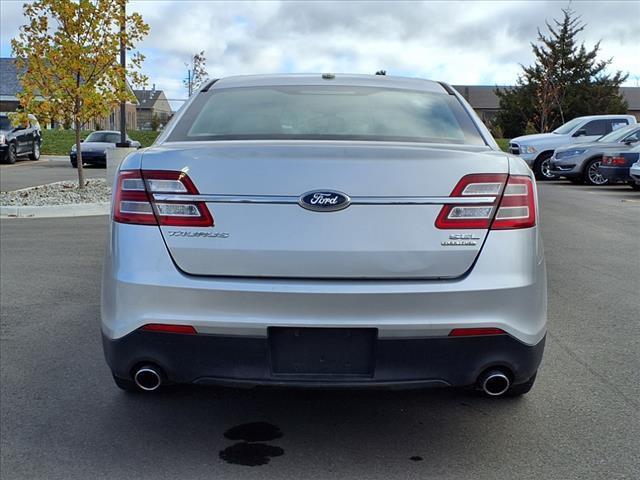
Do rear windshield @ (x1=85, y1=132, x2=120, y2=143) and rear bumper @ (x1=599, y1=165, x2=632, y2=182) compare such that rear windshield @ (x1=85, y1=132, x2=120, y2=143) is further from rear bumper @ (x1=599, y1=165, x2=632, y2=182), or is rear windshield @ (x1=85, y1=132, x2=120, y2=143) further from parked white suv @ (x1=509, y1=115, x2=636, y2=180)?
rear bumper @ (x1=599, y1=165, x2=632, y2=182)

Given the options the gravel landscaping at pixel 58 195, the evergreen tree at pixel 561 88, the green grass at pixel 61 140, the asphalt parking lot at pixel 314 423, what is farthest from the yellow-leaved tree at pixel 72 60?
the evergreen tree at pixel 561 88

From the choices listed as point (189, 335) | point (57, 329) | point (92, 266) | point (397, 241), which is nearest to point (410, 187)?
point (397, 241)

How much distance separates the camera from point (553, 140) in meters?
21.2

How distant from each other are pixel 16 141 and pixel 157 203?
25441 mm

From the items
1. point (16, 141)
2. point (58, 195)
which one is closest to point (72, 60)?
point (58, 195)

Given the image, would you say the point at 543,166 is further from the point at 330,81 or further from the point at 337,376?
the point at 337,376

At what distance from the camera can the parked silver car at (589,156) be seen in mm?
18688

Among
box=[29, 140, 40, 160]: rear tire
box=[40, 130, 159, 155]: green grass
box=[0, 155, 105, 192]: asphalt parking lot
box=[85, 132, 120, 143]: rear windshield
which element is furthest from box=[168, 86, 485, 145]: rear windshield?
box=[40, 130, 159, 155]: green grass

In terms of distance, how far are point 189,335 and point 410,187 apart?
3.47 ft

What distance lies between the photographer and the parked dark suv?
25.4m

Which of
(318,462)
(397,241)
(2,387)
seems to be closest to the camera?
(397,241)

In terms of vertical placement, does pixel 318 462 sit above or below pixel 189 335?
below

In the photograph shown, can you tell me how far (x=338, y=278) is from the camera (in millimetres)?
2961

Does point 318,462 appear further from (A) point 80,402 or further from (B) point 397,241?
(A) point 80,402
